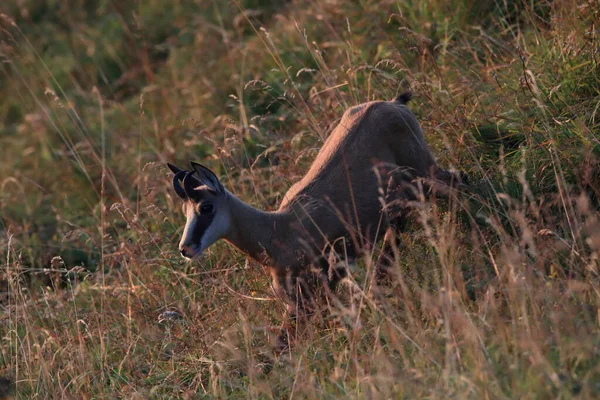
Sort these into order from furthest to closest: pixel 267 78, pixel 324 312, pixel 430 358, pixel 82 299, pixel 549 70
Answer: pixel 267 78 → pixel 82 299 → pixel 549 70 → pixel 324 312 → pixel 430 358

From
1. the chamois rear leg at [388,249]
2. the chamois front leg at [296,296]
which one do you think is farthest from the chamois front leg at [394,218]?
the chamois front leg at [296,296]

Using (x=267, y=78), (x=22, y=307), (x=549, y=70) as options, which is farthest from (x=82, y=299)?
(x=549, y=70)

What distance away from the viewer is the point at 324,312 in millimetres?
6039

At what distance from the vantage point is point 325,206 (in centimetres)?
614

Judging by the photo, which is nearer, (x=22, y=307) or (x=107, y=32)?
(x=22, y=307)

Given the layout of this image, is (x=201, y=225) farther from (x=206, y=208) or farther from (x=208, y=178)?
(x=208, y=178)

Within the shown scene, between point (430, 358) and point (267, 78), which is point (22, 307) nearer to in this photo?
point (430, 358)

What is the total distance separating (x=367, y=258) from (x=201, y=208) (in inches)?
61.4

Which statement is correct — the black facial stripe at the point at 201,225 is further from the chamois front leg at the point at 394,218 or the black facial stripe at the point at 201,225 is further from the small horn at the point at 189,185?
the chamois front leg at the point at 394,218

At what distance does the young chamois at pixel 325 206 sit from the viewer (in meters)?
6.05

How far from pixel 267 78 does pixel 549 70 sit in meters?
3.40

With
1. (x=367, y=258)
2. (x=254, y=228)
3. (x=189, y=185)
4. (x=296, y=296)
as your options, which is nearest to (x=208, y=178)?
(x=189, y=185)

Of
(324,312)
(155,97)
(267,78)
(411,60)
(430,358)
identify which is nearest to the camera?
(430,358)

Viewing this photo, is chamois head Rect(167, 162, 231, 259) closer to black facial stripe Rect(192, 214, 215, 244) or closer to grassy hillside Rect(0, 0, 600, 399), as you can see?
black facial stripe Rect(192, 214, 215, 244)
